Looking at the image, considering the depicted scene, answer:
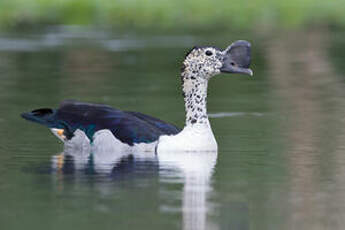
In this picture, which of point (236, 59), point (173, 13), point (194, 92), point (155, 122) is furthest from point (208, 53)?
point (173, 13)

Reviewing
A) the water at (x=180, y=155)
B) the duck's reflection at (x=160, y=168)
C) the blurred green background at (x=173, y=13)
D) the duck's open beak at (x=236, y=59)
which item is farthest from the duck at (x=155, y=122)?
the blurred green background at (x=173, y=13)

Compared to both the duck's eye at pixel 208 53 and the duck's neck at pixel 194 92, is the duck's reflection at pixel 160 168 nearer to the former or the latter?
the duck's neck at pixel 194 92

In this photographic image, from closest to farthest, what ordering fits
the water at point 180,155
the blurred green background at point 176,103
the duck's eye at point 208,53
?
the water at point 180,155 < the blurred green background at point 176,103 < the duck's eye at point 208,53

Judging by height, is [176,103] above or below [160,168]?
above

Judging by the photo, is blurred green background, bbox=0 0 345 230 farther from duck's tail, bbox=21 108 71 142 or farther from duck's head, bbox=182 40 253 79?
duck's head, bbox=182 40 253 79

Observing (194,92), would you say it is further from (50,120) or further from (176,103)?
(176,103)

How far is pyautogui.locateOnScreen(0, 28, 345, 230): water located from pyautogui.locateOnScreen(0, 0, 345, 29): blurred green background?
6160 millimetres

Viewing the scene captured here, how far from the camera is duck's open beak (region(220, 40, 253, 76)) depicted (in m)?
13.0

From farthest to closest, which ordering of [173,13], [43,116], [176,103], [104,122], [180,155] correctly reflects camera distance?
[173,13], [176,103], [43,116], [104,122], [180,155]

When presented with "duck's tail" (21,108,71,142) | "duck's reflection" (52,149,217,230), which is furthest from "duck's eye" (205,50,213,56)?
"duck's tail" (21,108,71,142)

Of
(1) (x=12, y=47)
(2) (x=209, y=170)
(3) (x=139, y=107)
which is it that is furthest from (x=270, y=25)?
(2) (x=209, y=170)

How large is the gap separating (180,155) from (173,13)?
68.0ft

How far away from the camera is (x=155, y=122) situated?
43.3 ft

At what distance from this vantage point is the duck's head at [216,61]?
13.1 metres
